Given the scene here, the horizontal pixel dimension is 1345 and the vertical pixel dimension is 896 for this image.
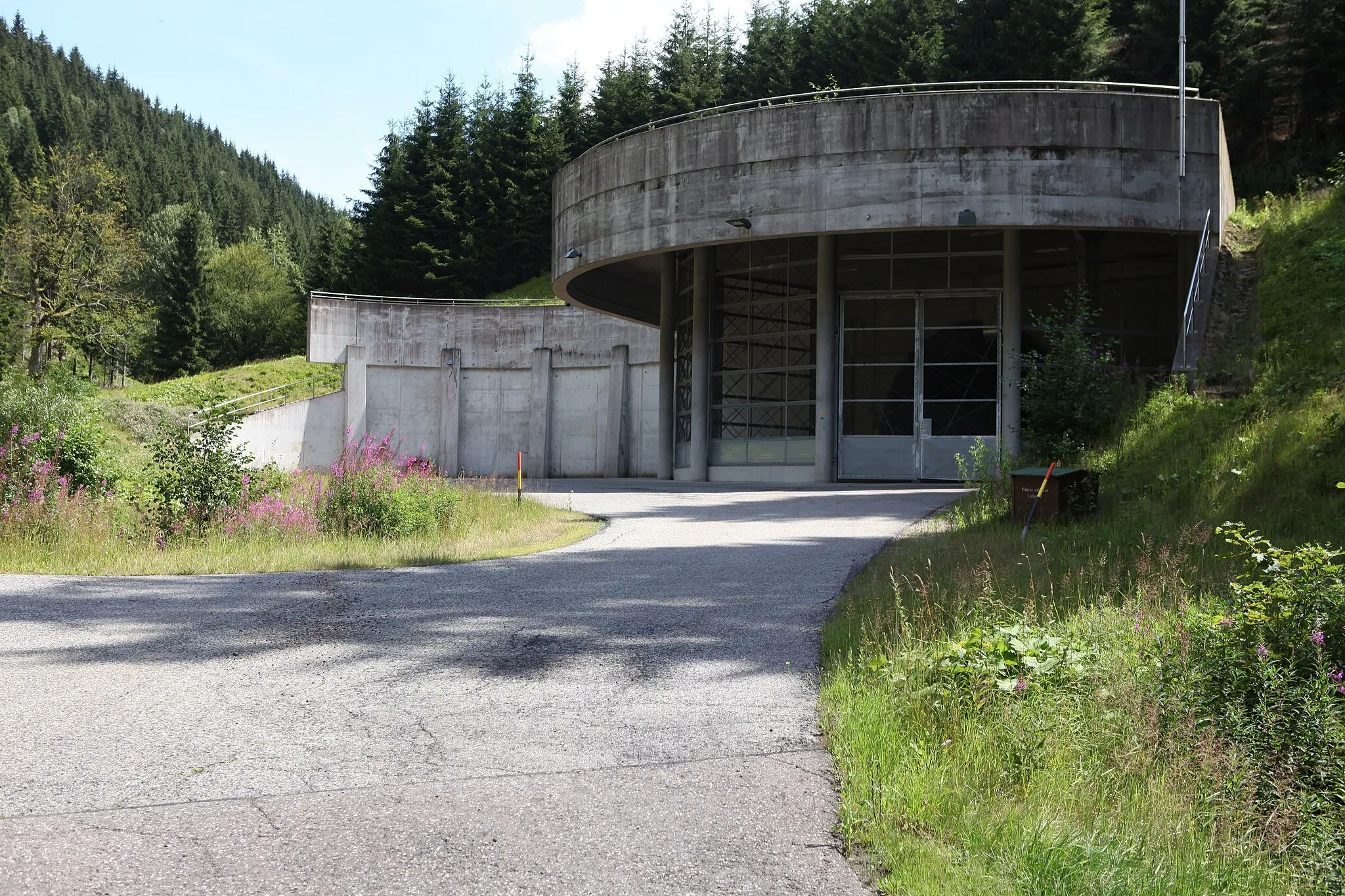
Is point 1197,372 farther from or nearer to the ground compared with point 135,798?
farther from the ground

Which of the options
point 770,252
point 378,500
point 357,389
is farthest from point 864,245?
point 357,389

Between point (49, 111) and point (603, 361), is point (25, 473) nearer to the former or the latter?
point (603, 361)

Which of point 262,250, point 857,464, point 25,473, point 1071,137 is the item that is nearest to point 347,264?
point 262,250

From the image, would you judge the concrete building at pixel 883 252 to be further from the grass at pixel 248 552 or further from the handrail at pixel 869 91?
the grass at pixel 248 552

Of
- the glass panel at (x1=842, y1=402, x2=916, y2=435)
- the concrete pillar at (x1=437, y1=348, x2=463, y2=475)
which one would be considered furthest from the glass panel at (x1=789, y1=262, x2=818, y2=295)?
the concrete pillar at (x1=437, y1=348, x2=463, y2=475)

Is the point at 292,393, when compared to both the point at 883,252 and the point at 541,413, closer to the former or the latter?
the point at 541,413

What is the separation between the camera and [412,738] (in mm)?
5109

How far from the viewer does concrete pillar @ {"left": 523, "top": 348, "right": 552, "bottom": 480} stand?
42250 millimetres

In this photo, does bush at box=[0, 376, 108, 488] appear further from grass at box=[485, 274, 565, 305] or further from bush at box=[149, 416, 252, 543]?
grass at box=[485, 274, 565, 305]

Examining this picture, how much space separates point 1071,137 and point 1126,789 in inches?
824

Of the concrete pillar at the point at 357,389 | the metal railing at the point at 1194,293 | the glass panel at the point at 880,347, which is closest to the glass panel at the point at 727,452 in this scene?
the glass panel at the point at 880,347

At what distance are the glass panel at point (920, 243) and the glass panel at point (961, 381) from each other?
272 centimetres

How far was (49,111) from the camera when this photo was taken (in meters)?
115

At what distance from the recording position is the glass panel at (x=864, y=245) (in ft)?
89.7
